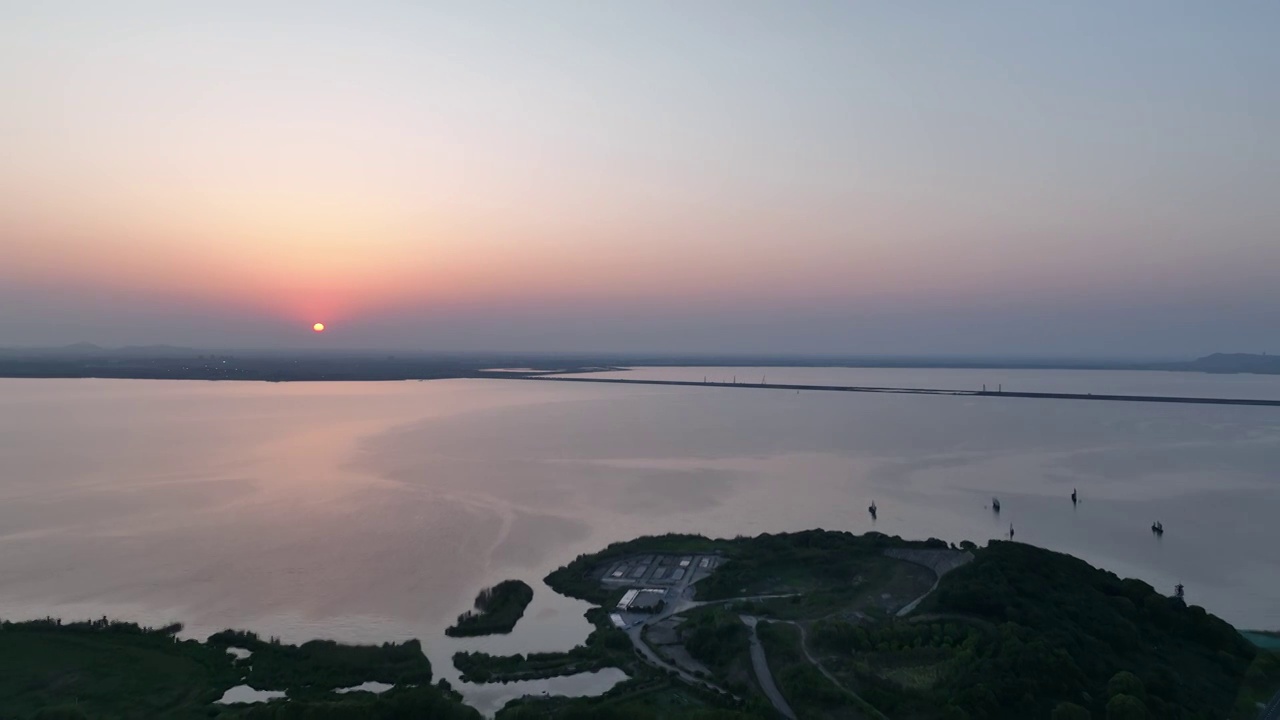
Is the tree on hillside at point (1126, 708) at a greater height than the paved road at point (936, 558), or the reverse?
the paved road at point (936, 558)

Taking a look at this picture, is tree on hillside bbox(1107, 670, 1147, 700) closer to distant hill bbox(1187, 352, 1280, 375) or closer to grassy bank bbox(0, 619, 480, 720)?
grassy bank bbox(0, 619, 480, 720)

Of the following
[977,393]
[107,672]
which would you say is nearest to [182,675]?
[107,672]

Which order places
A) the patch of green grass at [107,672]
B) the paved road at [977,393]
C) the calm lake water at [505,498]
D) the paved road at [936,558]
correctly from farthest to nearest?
the paved road at [977,393]
the paved road at [936,558]
the calm lake water at [505,498]
the patch of green grass at [107,672]

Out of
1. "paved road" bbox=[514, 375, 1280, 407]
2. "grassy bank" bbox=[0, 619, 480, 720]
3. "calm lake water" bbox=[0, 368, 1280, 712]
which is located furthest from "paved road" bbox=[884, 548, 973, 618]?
"paved road" bbox=[514, 375, 1280, 407]

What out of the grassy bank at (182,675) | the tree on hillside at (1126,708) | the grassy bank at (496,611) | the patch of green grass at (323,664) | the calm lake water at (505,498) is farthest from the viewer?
the calm lake water at (505,498)

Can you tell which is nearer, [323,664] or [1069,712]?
[1069,712]

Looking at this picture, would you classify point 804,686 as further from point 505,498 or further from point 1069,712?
point 505,498

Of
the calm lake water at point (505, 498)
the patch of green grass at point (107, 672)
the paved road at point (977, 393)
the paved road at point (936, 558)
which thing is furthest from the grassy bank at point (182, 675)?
the paved road at point (977, 393)

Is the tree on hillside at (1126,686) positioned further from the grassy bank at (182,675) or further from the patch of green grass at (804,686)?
the grassy bank at (182,675)
